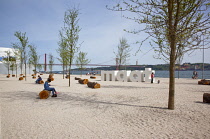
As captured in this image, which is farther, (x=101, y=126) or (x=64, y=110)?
(x=64, y=110)

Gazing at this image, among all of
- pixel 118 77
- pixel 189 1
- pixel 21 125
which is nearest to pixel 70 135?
pixel 21 125

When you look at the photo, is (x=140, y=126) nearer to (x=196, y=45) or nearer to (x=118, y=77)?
(x=196, y=45)

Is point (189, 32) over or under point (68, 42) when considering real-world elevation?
under

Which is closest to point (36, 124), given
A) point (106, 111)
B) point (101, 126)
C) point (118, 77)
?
point (101, 126)

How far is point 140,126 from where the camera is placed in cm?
447

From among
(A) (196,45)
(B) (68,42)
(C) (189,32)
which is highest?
(B) (68,42)

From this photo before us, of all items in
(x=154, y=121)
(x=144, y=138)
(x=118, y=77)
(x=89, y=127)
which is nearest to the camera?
(x=144, y=138)

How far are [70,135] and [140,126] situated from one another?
2228 millimetres

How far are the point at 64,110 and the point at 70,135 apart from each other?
2.50 metres

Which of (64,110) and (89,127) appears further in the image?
(64,110)

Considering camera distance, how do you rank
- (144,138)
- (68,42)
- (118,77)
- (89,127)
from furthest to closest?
(118,77) < (68,42) < (89,127) < (144,138)


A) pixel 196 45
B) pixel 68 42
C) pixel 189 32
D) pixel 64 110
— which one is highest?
pixel 68 42

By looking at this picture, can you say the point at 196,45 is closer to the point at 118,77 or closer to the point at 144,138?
the point at 144,138

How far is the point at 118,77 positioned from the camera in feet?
71.8
